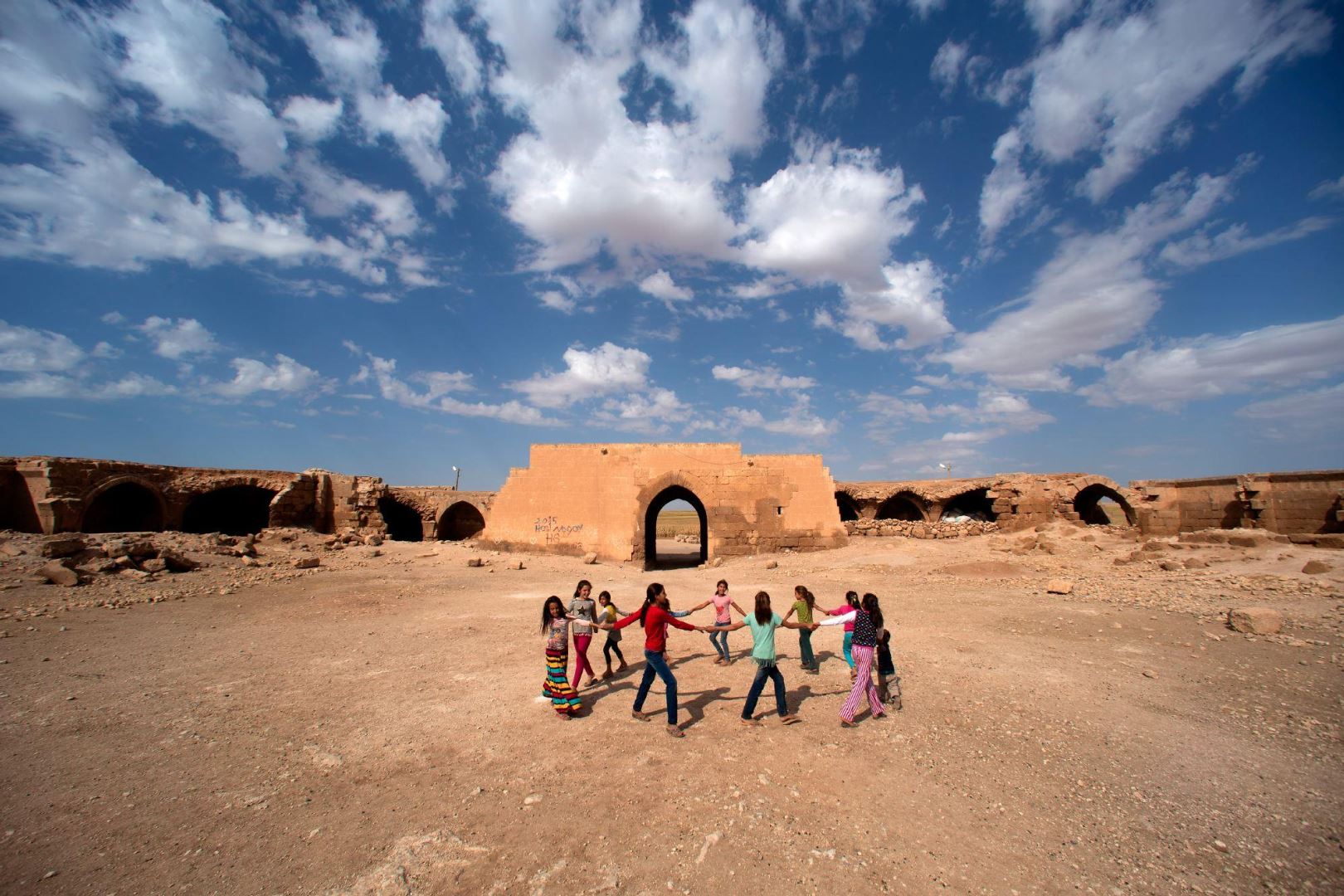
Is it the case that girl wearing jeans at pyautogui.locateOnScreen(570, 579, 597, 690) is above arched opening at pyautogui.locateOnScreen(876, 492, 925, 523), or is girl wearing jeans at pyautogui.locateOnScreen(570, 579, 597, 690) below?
below

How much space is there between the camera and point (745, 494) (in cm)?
1753

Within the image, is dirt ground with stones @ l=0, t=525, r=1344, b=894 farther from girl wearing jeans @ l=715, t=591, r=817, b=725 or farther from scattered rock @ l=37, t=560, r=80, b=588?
scattered rock @ l=37, t=560, r=80, b=588

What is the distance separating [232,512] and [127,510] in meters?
3.77

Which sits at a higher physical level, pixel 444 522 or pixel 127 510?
pixel 127 510

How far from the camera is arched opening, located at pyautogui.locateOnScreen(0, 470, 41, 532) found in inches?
563

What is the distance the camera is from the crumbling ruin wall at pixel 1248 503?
12.6 meters

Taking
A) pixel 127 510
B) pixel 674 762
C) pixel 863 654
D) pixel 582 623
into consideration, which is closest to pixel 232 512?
pixel 127 510

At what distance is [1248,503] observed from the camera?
45.5ft

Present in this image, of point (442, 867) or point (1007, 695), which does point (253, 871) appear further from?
point (1007, 695)

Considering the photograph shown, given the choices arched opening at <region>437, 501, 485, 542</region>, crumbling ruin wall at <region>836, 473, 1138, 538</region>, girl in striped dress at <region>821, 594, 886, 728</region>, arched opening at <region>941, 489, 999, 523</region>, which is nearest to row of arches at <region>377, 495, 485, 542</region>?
arched opening at <region>437, 501, 485, 542</region>

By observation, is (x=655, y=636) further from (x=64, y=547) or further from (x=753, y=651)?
(x=64, y=547)

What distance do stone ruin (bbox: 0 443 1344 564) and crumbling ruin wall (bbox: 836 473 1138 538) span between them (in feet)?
0.25

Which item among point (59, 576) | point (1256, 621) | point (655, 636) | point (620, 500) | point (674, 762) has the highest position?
point (620, 500)

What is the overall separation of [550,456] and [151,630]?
10.5 metres
